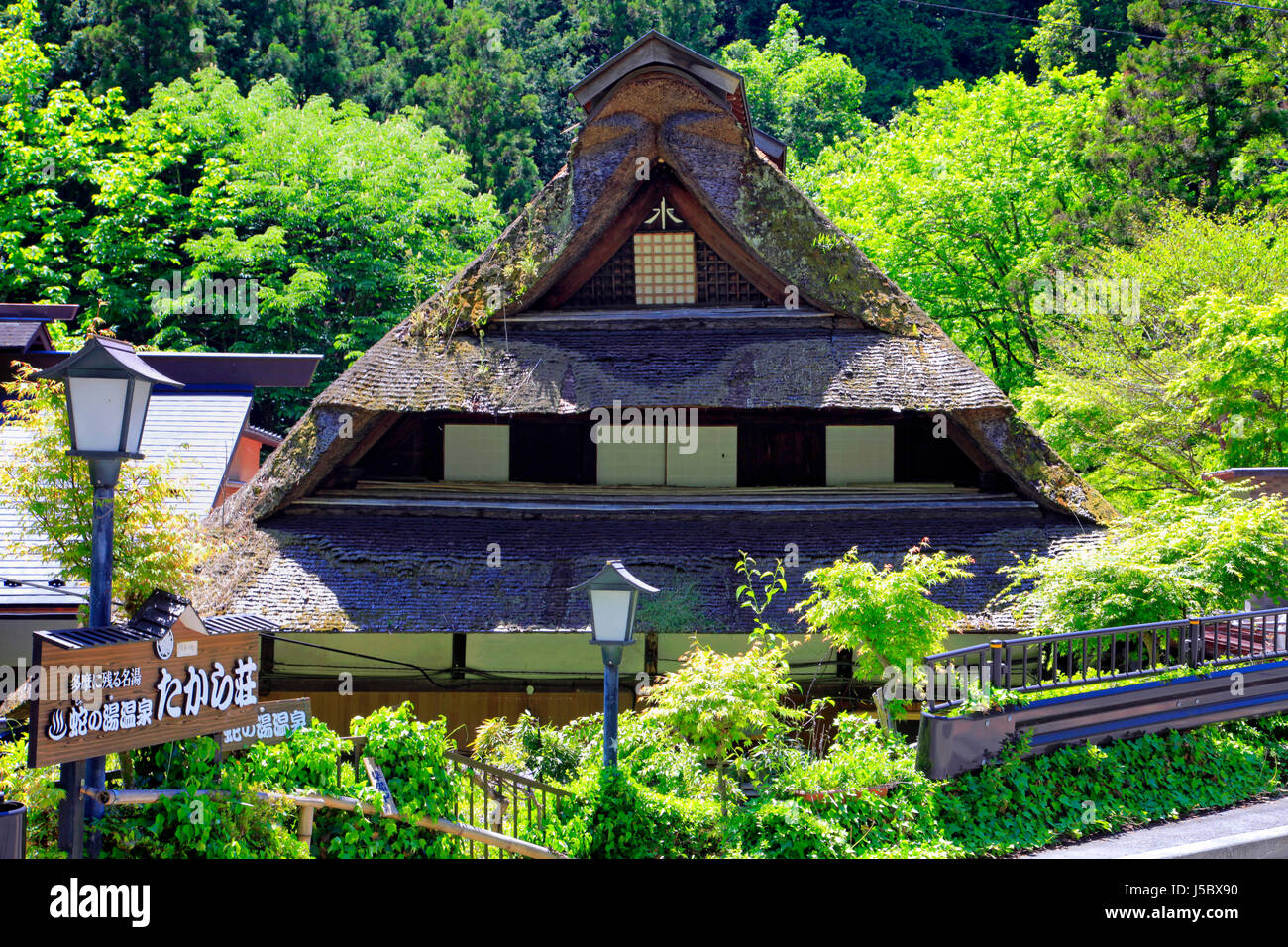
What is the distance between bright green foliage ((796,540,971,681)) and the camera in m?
11.4

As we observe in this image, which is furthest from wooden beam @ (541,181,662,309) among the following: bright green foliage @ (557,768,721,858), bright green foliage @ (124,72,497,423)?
bright green foliage @ (124,72,497,423)

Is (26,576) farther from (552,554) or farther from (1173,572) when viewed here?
(1173,572)

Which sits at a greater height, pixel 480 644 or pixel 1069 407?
pixel 1069 407

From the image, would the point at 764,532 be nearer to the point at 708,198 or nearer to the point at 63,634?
the point at 708,198

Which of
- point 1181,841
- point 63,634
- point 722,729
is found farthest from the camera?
point 722,729

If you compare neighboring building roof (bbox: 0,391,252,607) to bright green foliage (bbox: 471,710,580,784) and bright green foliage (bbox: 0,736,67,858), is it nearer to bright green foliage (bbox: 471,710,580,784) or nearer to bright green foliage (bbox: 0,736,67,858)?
bright green foliage (bbox: 471,710,580,784)

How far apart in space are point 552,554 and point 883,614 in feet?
15.8

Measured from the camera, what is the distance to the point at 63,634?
245 inches

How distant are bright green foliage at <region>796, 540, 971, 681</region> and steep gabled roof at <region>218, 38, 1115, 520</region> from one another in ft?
11.0

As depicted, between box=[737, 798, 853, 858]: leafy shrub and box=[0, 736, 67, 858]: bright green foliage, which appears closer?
box=[0, 736, 67, 858]: bright green foliage

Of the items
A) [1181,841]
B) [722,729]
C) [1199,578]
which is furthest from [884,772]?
[1199,578]

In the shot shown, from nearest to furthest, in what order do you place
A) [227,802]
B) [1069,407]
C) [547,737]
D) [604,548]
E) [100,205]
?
[227,802], [547,737], [604,548], [1069,407], [100,205]

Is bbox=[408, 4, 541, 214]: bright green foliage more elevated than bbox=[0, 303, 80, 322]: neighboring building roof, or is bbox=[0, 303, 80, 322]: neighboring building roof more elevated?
bbox=[408, 4, 541, 214]: bright green foliage

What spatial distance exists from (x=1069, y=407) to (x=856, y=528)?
7169 mm
